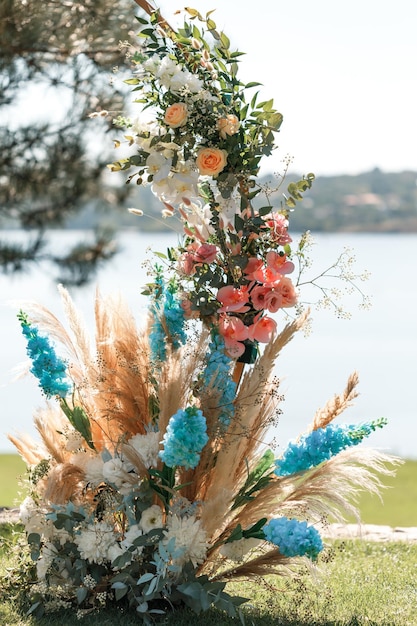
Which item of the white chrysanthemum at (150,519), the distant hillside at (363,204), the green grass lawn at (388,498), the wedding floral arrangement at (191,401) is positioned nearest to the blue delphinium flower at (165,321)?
the wedding floral arrangement at (191,401)

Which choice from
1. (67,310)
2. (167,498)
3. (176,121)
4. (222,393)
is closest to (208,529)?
(167,498)

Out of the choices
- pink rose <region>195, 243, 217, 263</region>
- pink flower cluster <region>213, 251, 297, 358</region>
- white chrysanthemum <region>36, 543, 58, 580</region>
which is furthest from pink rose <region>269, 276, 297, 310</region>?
white chrysanthemum <region>36, 543, 58, 580</region>

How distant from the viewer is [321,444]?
3.18 metres

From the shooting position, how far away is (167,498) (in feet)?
10.2

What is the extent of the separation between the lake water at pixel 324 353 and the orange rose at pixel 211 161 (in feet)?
1.16

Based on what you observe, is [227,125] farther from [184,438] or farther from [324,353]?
[324,353]

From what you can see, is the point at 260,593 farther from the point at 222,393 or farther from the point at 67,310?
the point at 67,310

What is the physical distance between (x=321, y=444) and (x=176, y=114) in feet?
4.16

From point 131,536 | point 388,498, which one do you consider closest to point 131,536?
point 131,536

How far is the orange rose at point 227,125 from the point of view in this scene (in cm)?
313

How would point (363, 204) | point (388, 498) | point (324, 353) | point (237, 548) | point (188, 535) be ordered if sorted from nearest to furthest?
1. point (188, 535)
2. point (237, 548)
3. point (388, 498)
4. point (363, 204)
5. point (324, 353)

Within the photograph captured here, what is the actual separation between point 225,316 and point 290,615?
1132 millimetres

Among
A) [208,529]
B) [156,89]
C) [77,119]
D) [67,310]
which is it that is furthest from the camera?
[77,119]

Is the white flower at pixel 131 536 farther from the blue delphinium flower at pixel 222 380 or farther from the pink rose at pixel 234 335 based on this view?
the pink rose at pixel 234 335
